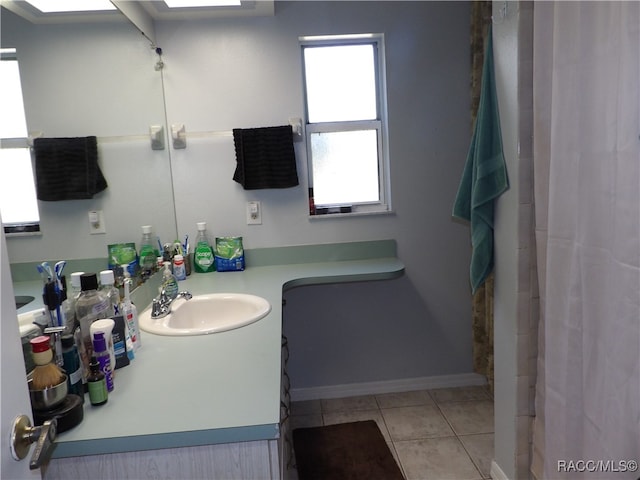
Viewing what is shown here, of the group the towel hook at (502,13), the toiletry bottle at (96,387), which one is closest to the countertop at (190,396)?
the toiletry bottle at (96,387)

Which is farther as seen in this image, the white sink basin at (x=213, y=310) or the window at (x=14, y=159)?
the white sink basin at (x=213, y=310)

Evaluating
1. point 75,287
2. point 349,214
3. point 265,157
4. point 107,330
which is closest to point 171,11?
point 265,157

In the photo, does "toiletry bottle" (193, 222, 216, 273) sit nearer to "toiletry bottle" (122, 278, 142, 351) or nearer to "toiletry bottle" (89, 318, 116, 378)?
"toiletry bottle" (122, 278, 142, 351)

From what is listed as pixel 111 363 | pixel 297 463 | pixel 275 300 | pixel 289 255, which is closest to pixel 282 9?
pixel 289 255

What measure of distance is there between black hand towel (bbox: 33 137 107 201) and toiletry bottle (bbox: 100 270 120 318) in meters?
0.24

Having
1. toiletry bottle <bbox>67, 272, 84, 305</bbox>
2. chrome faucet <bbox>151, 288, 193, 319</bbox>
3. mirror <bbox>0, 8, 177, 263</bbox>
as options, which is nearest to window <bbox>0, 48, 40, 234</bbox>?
mirror <bbox>0, 8, 177, 263</bbox>

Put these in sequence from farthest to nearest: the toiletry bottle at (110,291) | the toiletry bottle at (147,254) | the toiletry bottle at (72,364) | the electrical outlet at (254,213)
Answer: the electrical outlet at (254,213)
the toiletry bottle at (147,254)
the toiletry bottle at (110,291)
the toiletry bottle at (72,364)

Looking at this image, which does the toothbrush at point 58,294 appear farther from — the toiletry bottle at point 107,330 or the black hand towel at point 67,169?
the black hand towel at point 67,169

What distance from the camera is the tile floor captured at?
1.98m

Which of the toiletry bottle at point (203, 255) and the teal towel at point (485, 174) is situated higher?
the teal towel at point (485, 174)

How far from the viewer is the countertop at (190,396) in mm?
829

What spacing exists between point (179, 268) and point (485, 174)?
56.3 inches

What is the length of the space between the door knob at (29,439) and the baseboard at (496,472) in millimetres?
1719

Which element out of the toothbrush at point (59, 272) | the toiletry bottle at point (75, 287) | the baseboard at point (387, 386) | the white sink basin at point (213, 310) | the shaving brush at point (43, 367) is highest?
the toothbrush at point (59, 272)
